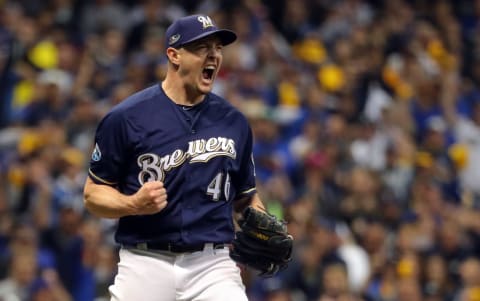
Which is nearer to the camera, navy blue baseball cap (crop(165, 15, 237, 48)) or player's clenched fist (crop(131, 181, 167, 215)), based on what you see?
player's clenched fist (crop(131, 181, 167, 215))

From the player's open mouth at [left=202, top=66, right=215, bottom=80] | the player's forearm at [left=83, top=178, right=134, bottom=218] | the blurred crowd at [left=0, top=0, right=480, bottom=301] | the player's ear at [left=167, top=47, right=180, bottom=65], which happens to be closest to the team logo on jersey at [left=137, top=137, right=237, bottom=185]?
the player's forearm at [left=83, top=178, right=134, bottom=218]

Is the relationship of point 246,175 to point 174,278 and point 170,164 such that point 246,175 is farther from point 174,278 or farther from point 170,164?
point 174,278

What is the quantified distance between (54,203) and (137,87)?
6.15 ft

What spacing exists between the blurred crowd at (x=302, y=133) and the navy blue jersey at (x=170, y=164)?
396 centimetres

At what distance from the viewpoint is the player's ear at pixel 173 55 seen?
5527 mm

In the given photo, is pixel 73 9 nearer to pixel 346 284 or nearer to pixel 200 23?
pixel 346 284

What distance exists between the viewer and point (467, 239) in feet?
38.3

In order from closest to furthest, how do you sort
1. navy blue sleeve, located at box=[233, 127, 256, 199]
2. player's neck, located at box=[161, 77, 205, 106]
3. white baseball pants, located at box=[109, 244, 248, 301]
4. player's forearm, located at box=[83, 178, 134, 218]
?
1. player's forearm, located at box=[83, 178, 134, 218]
2. white baseball pants, located at box=[109, 244, 248, 301]
3. player's neck, located at box=[161, 77, 205, 106]
4. navy blue sleeve, located at box=[233, 127, 256, 199]

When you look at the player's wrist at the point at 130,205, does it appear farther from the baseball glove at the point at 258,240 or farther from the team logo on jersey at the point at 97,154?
the baseball glove at the point at 258,240

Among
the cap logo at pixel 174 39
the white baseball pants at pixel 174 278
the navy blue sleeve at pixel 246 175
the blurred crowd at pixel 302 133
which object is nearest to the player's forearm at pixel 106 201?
the white baseball pants at pixel 174 278

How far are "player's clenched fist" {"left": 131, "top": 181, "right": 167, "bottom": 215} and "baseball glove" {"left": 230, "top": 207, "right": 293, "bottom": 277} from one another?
1.90 feet

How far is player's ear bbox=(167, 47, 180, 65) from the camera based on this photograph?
5527 mm

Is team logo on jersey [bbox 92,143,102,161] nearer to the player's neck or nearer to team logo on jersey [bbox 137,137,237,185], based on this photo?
team logo on jersey [bbox 137,137,237,185]

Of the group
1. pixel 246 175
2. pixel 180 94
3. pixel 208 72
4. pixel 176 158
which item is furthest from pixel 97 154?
pixel 246 175
